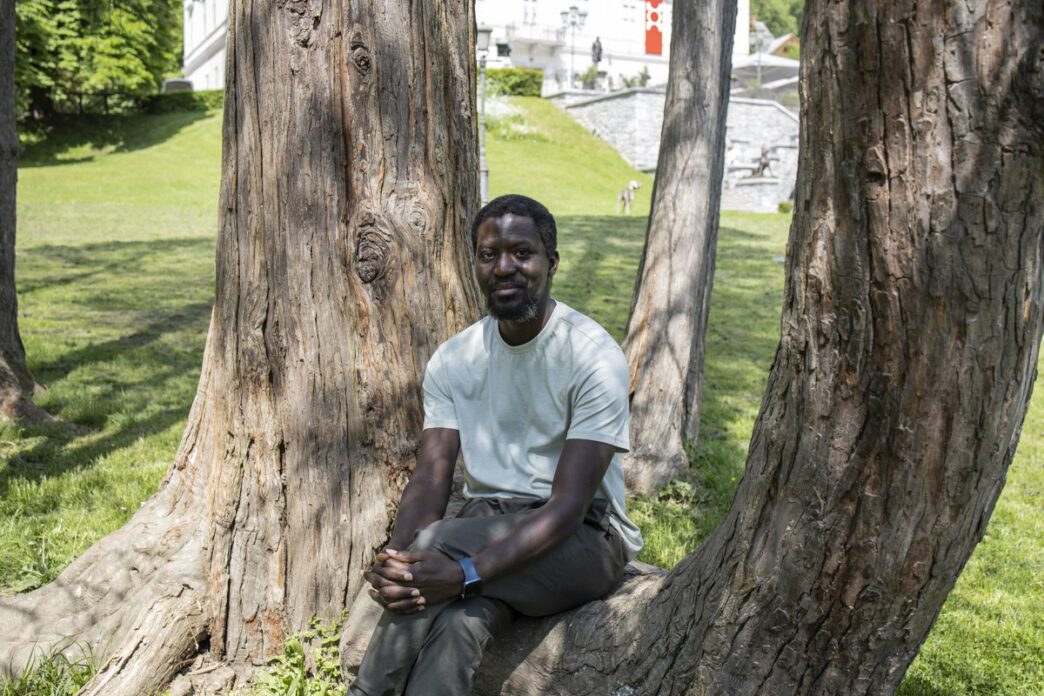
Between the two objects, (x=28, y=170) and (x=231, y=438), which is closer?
(x=231, y=438)

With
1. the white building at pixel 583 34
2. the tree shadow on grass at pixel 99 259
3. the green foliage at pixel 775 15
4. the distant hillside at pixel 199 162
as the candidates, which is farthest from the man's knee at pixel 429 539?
the green foliage at pixel 775 15

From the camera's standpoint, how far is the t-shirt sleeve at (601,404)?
334 cm

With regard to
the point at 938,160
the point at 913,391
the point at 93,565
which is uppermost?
the point at 938,160

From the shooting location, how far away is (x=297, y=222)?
12.3 ft

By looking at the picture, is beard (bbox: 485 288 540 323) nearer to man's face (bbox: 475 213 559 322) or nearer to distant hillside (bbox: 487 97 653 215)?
man's face (bbox: 475 213 559 322)

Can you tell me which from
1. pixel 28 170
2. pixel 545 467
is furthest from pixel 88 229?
pixel 545 467

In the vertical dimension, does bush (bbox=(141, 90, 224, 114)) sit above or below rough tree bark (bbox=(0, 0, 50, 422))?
above

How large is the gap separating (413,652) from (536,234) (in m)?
1.47

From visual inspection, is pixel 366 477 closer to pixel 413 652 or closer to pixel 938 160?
→ pixel 413 652

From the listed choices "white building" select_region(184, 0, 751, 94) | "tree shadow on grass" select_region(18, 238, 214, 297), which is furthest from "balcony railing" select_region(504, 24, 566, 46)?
"tree shadow on grass" select_region(18, 238, 214, 297)

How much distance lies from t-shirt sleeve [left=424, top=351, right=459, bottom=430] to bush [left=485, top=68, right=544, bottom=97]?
42.0m

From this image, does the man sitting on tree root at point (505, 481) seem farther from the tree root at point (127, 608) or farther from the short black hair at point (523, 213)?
the tree root at point (127, 608)

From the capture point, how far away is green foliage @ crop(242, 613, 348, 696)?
12.2 feet

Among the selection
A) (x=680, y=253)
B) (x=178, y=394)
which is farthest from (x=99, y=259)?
(x=680, y=253)
